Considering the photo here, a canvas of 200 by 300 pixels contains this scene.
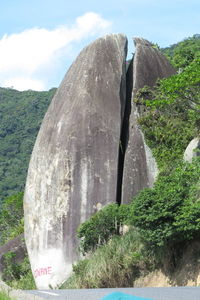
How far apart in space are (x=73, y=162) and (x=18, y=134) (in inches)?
1635

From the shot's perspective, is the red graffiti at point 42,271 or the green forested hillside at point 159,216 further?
the red graffiti at point 42,271

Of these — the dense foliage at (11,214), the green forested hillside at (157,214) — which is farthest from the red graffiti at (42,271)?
the dense foliage at (11,214)

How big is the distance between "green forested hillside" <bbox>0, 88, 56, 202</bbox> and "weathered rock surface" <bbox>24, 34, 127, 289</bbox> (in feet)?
106

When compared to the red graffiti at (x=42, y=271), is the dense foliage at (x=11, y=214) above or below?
above

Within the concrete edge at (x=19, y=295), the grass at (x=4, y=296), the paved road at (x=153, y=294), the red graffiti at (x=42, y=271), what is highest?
the grass at (x=4, y=296)

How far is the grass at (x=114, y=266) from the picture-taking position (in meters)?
12.9

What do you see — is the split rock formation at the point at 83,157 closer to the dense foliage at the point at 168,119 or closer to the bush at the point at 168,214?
the dense foliage at the point at 168,119

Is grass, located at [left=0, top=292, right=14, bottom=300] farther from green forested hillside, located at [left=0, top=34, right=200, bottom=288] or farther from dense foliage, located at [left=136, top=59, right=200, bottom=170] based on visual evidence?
dense foliage, located at [left=136, top=59, right=200, bottom=170]

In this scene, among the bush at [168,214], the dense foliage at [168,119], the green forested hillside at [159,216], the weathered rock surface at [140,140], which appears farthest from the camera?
the weathered rock surface at [140,140]

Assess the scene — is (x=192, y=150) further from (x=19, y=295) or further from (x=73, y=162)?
(x=19, y=295)

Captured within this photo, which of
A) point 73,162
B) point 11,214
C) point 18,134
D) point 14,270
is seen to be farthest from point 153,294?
point 18,134

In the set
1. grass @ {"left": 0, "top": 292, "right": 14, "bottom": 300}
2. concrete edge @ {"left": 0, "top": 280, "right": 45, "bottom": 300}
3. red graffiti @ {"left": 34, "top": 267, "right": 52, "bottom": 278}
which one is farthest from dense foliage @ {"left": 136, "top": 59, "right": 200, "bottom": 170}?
grass @ {"left": 0, "top": 292, "right": 14, "bottom": 300}

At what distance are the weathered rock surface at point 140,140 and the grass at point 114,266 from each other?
7.36ft

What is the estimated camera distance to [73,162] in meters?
15.7
